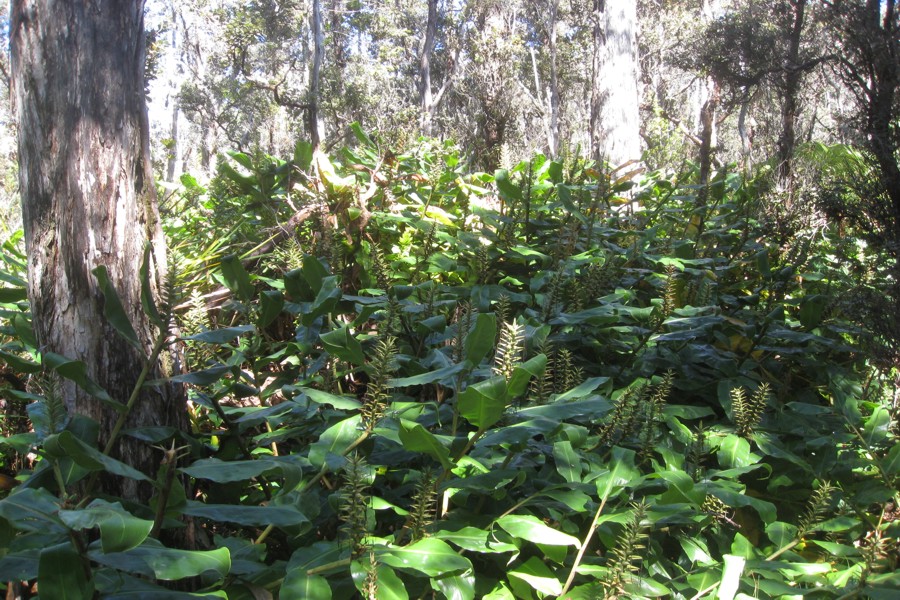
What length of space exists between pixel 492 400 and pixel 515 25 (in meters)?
28.2

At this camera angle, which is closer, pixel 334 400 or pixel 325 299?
pixel 334 400

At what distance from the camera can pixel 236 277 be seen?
195 centimetres

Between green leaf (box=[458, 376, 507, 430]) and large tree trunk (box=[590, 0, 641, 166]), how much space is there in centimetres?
717

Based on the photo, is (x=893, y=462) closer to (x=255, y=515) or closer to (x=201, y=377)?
(x=255, y=515)

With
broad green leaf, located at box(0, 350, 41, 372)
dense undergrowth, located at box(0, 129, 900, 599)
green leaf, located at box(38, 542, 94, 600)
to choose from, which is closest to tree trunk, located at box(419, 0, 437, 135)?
dense undergrowth, located at box(0, 129, 900, 599)

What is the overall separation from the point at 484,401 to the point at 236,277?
1.00 meters

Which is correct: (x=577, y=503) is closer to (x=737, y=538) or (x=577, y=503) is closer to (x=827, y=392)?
(x=737, y=538)

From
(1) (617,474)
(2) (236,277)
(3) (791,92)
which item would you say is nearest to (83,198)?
(2) (236,277)

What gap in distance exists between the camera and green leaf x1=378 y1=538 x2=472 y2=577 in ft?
3.99

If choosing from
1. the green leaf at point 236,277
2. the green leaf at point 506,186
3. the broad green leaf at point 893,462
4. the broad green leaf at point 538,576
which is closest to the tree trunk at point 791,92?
the green leaf at point 506,186

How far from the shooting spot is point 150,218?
1.99m

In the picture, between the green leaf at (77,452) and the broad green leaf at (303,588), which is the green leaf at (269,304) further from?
the broad green leaf at (303,588)

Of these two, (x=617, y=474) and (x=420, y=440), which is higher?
(x=420, y=440)

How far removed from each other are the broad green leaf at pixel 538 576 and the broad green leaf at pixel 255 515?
467 mm
